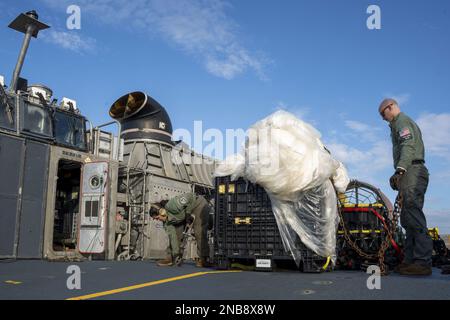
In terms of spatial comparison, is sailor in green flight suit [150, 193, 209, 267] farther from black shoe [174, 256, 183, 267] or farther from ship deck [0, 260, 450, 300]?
ship deck [0, 260, 450, 300]

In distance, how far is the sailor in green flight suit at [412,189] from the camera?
5.07 metres

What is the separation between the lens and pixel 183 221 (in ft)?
25.1

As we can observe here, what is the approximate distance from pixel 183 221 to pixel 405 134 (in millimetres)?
3955

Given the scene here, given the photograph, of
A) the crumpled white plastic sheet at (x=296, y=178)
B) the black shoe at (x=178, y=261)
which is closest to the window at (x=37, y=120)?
the black shoe at (x=178, y=261)

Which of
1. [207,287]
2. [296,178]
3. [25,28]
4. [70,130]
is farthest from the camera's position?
[25,28]

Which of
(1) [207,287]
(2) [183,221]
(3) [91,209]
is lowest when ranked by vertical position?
(1) [207,287]

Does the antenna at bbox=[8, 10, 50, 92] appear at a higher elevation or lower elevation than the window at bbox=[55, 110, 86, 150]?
higher

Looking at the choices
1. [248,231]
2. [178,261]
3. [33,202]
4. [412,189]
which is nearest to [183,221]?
[178,261]

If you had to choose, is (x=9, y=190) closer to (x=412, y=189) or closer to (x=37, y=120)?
(x=37, y=120)

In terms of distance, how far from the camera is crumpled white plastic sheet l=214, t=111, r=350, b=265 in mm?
5328

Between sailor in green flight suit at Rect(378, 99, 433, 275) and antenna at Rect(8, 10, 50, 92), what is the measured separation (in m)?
8.55

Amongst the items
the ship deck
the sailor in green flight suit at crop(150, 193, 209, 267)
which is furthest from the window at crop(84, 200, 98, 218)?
the ship deck

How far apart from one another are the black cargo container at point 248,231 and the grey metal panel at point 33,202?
4.35 m
